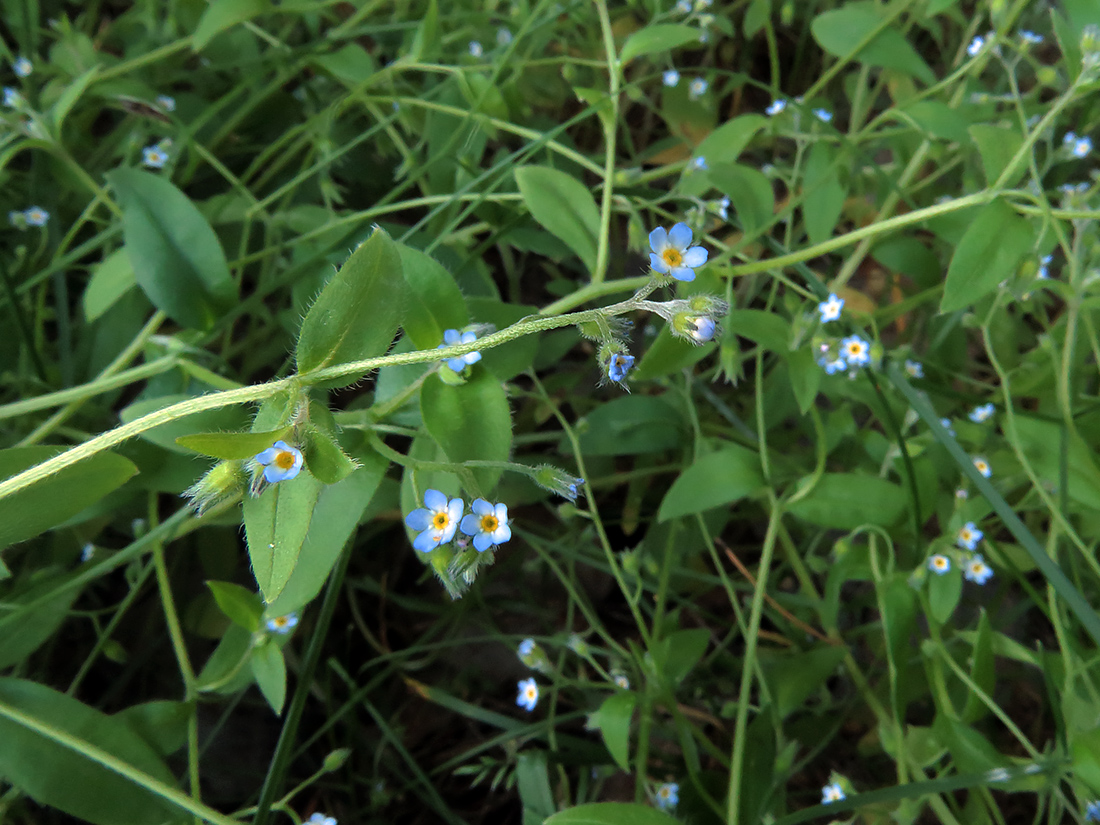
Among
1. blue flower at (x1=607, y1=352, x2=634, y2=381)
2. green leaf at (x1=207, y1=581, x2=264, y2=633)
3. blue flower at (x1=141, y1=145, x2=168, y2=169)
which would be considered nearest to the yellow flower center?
blue flower at (x1=607, y1=352, x2=634, y2=381)

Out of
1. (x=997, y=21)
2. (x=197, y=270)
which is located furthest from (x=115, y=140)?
(x=997, y=21)

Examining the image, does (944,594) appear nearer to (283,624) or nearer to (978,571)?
(978,571)

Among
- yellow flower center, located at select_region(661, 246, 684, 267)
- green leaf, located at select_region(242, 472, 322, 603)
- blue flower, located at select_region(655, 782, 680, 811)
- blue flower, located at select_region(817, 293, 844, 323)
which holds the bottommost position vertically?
blue flower, located at select_region(655, 782, 680, 811)

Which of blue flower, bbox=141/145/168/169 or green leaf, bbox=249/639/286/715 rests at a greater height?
blue flower, bbox=141/145/168/169

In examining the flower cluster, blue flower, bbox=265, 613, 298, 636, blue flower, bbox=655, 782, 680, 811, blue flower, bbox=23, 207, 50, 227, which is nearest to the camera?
the flower cluster

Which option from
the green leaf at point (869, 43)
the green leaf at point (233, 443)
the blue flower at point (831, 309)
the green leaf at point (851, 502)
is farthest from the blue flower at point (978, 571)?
the green leaf at point (233, 443)

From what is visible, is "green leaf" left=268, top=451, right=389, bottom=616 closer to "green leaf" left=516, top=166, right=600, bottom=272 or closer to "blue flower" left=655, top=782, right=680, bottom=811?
"green leaf" left=516, top=166, right=600, bottom=272

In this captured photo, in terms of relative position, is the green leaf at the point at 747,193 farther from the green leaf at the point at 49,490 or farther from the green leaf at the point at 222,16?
the green leaf at the point at 49,490
